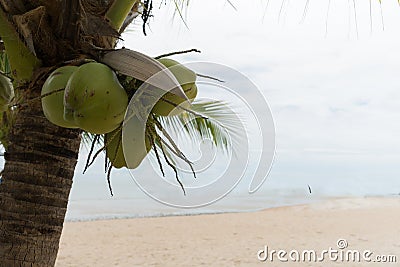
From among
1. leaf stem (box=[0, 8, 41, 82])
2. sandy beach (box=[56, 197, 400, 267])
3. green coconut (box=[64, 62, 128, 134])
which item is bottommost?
sandy beach (box=[56, 197, 400, 267])

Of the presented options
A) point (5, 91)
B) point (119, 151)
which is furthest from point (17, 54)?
point (119, 151)

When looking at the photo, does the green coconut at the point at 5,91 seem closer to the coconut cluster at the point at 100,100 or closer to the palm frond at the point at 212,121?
the coconut cluster at the point at 100,100

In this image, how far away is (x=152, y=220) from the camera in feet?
49.2

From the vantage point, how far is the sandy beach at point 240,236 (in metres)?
10.8

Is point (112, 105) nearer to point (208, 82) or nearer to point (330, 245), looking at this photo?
point (208, 82)

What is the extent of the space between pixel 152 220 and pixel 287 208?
3.86 m

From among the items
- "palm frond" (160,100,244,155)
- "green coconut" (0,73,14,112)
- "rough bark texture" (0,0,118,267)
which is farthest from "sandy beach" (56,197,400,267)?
"green coconut" (0,73,14,112)

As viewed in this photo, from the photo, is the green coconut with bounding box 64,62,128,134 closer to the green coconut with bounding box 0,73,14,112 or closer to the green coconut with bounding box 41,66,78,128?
the green coconut with bounding box 41,66,78,128

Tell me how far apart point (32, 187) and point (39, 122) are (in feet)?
0.38

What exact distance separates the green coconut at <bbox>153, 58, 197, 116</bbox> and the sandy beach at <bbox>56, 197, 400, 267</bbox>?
8.64 m

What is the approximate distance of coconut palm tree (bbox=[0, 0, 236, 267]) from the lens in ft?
2.84

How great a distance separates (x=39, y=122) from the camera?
99 centimetres

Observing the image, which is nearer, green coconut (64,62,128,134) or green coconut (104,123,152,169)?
green coconut (64,62,128,134)

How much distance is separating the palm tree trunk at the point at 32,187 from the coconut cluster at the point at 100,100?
0.23 meters
